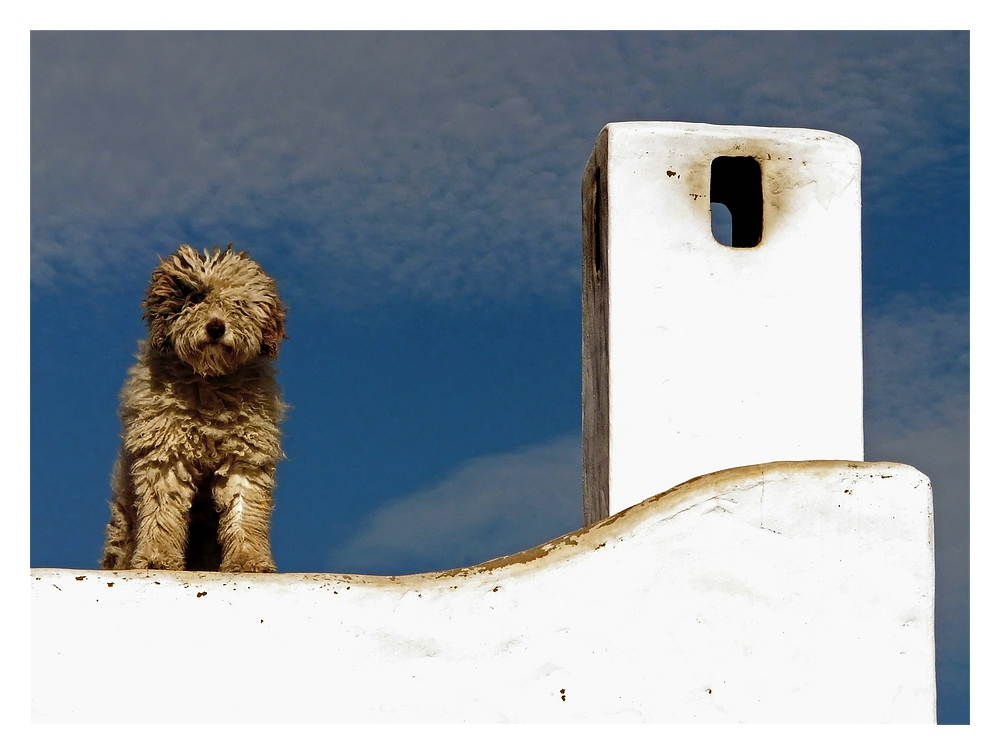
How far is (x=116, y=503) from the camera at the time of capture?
7914 mm

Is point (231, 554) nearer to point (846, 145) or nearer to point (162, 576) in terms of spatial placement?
point (162, 576)

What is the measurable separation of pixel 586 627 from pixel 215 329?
2785 millimetres

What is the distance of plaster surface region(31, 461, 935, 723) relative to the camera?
21.0ft

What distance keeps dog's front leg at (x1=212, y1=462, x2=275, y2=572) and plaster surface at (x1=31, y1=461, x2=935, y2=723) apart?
0.70 m

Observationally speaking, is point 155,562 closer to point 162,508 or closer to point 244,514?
point 162,508

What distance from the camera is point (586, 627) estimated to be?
6605mm

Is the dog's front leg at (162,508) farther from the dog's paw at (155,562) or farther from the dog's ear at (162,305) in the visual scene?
the dog's ear at (162,305)

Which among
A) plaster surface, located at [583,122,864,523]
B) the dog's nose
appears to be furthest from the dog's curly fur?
plaster surface, located at [583,122,864,523]

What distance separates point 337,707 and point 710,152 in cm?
430

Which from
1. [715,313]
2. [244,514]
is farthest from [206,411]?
[715,313]

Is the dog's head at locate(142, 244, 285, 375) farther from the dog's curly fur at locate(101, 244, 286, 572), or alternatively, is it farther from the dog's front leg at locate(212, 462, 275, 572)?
the dog's front leg at locate(212, 462, 275, 572)

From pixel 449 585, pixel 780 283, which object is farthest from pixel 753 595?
pixel 780 283

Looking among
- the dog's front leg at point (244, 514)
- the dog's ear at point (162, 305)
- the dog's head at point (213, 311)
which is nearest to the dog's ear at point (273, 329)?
the dog's head at point (213, 311)

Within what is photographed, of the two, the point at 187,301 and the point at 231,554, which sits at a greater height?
the point at 187,301
